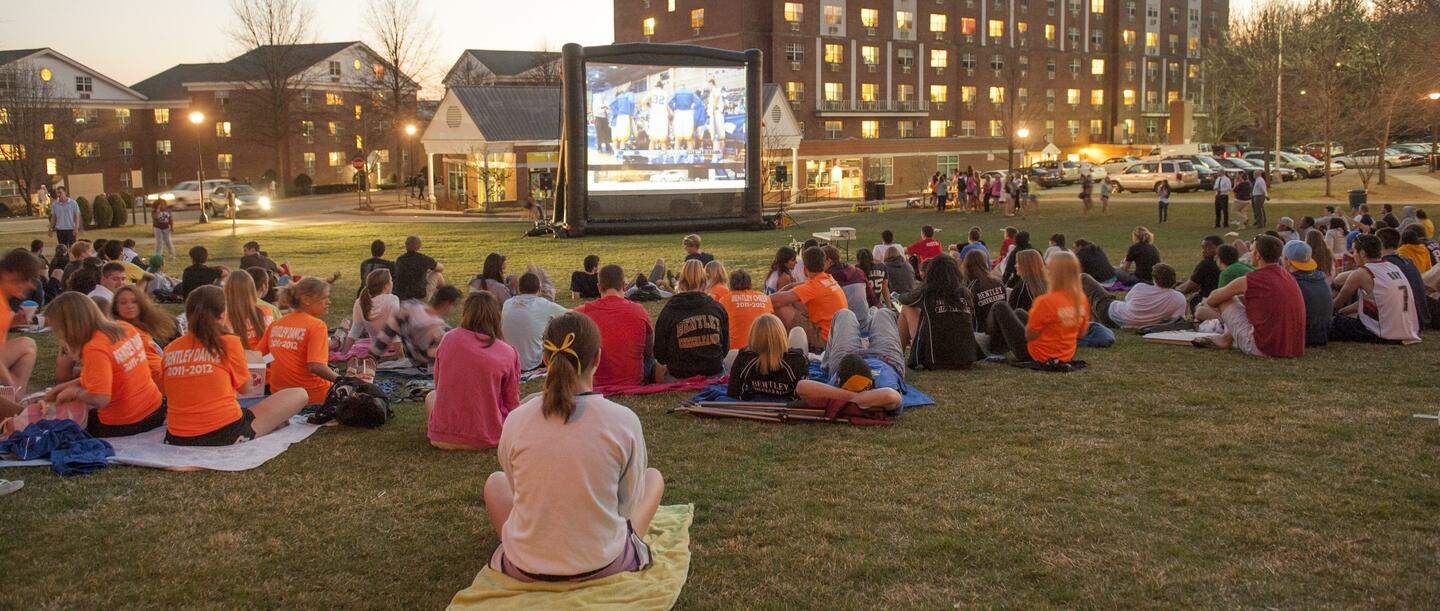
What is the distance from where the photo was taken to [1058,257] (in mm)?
9516

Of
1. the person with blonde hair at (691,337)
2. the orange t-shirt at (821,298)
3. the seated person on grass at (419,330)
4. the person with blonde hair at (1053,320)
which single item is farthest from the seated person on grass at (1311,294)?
the seated person on grass at (419,330)

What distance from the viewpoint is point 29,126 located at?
49.2 meters

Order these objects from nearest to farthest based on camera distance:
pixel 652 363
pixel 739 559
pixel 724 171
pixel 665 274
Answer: pixel 739 559 → pixel 652 363 → pixel 665 274 → pixel 724 171

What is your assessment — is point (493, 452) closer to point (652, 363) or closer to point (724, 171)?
point (652, 363)

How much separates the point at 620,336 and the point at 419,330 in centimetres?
222

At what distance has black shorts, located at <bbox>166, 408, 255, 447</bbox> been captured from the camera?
7.21m

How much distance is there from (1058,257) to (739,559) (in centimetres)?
542

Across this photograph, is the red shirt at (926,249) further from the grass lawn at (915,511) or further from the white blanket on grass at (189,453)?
the white blanket on grass at (189,453)

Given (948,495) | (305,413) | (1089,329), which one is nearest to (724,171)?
(1089,329)

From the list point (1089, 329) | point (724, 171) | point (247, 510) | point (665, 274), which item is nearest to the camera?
point (247, 510)

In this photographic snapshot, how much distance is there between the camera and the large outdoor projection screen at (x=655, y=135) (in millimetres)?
28172

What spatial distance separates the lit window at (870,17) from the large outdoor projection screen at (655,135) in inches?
1517

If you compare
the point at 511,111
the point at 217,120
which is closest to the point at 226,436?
the point at 511,111

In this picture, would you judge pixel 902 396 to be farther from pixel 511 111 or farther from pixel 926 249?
pixel 511 111
